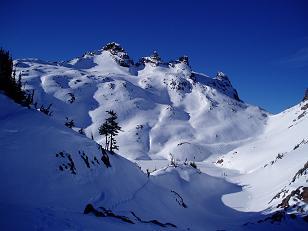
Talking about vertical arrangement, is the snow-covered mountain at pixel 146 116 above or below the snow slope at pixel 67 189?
above

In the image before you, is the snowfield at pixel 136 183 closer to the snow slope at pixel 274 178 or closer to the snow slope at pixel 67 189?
the snow slope at pixel 67 189

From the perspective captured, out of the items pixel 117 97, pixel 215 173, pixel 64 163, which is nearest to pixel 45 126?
pixel 64 163

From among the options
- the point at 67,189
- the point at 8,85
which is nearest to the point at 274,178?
the point at 67,189

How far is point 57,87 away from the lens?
180 meters

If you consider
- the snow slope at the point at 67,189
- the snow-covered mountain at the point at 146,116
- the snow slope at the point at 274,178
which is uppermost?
the snow-covered mountain at the point at 146,116

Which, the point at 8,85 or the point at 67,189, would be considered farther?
the point at 8,85

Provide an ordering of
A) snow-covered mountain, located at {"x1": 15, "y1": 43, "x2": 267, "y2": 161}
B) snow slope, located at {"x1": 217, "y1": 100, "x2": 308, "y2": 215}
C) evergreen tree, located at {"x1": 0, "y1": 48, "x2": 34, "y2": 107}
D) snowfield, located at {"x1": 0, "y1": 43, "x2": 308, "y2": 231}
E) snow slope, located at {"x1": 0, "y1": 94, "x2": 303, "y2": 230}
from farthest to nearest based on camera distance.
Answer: snow-covered mountain, located at {"x1": 15, "y1": 43, "x2": 267, "y2": 161} < snow slope, located at {"x1": 217, "y1": 100, "x2": 308, "y2": 215} < evergreen tree, located at {"x1": 0, "y1": 48, "x2": 34, "y2": 107} < snowfield, located at {"x1": 0, "y1": 43, "x2": 308, "y2": 231} < snow slope, located at {"x1": 0, "y1": 94, "x2": 303, "y2": 230}

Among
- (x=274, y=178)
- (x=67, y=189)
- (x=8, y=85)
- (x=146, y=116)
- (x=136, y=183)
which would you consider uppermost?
(x=146, y=116)

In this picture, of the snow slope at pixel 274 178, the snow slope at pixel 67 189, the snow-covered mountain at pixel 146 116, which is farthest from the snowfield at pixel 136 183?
the snow-covered mountain at pixel 146 116

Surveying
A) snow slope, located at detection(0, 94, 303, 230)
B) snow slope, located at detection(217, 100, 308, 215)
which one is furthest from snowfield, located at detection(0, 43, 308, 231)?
snow slope, located at detection(217, 100, 308, 215)

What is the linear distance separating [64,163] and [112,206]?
584cm

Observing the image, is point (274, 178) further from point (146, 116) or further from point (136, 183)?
point (146, 116)

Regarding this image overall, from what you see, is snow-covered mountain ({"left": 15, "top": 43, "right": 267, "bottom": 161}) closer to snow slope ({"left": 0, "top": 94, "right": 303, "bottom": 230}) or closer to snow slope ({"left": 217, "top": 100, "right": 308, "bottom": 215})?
snow slope ({"left": 217, "top": 100, "right": 308, "bottom": 215})

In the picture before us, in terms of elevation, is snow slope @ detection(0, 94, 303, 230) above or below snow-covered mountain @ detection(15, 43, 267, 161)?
below
